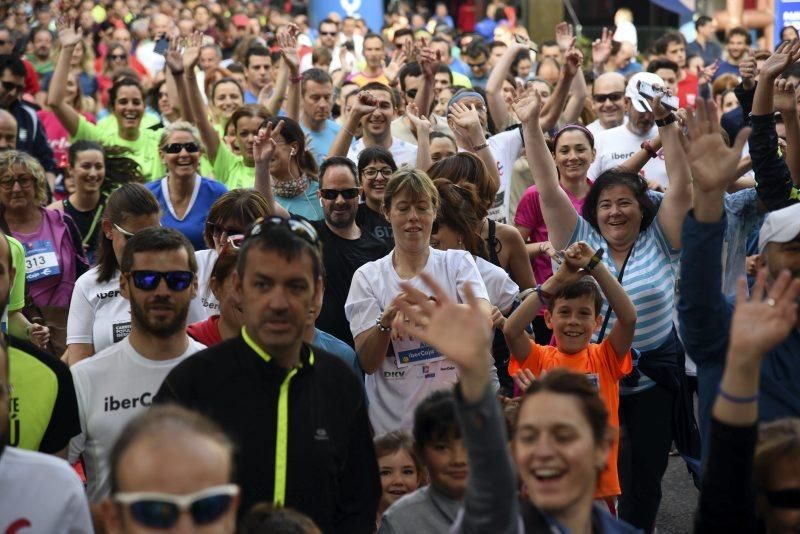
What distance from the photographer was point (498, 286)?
6.52 m

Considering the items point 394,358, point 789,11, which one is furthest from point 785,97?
point 789,11

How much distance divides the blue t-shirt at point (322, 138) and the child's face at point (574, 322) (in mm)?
3932

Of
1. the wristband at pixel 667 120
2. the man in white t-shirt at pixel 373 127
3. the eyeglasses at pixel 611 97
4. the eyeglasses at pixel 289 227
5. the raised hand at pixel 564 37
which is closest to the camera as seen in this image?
the eyeglasses at pixel 289 227

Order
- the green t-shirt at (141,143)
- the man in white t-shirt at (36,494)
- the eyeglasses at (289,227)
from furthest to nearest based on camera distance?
the green t-shirt at (141,143)
the eyeglasses at (289,227)
the man in white t-shirt at (36,494)

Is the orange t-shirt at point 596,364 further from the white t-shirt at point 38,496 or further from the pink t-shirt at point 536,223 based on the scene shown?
the white t-shirt at point 38,496

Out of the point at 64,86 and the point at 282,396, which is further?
the point at 64,86

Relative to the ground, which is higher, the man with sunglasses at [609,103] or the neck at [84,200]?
the man with sunglasses at [609,103]

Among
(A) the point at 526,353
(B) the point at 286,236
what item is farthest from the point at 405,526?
(A) the point at 526,353

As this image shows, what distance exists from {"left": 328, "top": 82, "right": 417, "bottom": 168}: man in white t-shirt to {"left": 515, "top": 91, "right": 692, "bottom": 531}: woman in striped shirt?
2.42 meters

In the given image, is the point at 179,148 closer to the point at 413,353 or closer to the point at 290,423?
the point at 413,353

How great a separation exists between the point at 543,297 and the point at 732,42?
34.5 feet

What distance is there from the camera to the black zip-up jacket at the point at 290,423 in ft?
12.2

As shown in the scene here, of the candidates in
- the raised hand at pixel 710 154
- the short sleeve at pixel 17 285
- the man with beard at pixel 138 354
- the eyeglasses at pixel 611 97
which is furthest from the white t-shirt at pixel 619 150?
the raised hand at pixel 710 154

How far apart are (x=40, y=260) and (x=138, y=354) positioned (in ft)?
8.86
